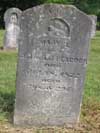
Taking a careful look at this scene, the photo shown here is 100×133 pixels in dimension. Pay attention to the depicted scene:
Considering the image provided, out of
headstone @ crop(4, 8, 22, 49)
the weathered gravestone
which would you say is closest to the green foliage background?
headstone @ crop(4, 8, 22, 49)

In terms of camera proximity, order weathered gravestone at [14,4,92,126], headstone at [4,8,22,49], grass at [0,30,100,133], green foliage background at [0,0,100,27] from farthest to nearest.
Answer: green foliage background at [0,0,100,27], headstone at [4,8,22,49], grass at [0,30,100,133], weathered gravestone at [14,4,92,126]

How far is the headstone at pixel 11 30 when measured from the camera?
15.0m

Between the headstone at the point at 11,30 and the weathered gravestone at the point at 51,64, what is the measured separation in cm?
903

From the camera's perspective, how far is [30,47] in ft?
19.1

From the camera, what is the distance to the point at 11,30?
15125 mm

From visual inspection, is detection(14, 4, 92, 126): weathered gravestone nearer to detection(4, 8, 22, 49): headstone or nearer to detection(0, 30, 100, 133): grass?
detection(0, 30, 100, 133): grass

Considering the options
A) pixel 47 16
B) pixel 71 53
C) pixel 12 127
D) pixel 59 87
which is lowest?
pixel 12 127

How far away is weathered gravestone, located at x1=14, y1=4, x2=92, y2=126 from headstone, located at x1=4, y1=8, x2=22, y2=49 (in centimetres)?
903

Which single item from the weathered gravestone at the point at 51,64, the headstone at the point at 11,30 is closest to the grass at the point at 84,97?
the weathered gravestone at the point at 51,64

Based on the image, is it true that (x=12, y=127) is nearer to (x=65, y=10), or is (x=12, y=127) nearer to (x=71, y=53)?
(x=71, y=53)

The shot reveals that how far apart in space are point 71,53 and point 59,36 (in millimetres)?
291

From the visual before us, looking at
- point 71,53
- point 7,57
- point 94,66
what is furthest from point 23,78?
point 7,57

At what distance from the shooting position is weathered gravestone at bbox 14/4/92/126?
576 cm

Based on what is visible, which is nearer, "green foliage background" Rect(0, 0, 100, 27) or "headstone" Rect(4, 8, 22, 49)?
"headstone" Rect(4, 8, 22, 49)
